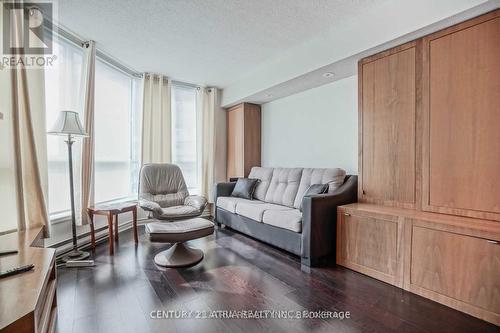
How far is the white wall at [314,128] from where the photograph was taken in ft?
10.6

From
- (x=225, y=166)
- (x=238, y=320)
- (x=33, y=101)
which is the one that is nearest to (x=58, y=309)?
(x=238, y=320)

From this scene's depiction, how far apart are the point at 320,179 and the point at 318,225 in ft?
2.68

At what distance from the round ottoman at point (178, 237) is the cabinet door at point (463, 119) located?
2.10 m

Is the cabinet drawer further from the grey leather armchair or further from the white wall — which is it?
the grey leather armchair

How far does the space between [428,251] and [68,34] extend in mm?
4099

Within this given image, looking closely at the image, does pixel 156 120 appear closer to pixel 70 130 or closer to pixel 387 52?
pixel 70 130

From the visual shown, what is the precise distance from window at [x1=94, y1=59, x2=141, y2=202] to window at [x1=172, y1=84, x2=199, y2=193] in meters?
0.65

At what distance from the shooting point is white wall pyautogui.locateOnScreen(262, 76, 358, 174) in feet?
10.6

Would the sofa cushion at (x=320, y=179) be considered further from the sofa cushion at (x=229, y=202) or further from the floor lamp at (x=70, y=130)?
the floor lamp at (x=70, y=130)

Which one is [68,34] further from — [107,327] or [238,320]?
[238,320]

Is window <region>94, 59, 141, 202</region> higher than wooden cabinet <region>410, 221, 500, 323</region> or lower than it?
higher

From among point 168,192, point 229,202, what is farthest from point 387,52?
point 168,192

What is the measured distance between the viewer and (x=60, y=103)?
9.32ft

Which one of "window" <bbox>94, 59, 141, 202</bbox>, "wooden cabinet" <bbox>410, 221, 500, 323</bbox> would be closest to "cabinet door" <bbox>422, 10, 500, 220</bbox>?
"wooden cabinet" <bbox>410, 221, 500, 323</bbox>
